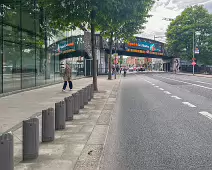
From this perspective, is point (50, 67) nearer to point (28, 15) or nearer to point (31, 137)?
point (28, 15)

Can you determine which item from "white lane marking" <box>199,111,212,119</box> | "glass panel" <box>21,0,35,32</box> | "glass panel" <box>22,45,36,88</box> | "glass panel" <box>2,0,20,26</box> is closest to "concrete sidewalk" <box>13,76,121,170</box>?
"white lane marking" <box>199,111,212,119</box>

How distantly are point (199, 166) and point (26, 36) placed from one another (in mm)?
14594

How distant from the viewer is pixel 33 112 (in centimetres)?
868

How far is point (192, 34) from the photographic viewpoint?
6225cm

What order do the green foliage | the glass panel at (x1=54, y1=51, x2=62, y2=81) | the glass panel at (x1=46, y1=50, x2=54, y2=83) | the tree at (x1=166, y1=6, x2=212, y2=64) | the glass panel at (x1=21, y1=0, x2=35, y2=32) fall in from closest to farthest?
the green foliage, the glass panel at (x1=21, y1=0, x2=35, y2=32), the glass panel at (x1=46, y1=50, x2=54, y2=83), the glass panel at (x1=54, y1=51, x2=62, y2=81), the tree at (x1=166, y1=6, x2=212, y2=64)

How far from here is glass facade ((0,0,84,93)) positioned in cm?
Result: 1403

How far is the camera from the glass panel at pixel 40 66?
1888 centimetres

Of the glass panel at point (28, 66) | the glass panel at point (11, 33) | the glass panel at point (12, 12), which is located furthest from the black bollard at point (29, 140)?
the glass panel at point (28, 66)

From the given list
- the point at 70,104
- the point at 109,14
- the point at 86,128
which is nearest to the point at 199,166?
the point at 86,128

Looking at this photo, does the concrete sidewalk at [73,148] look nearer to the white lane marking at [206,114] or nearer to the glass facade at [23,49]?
the white lane marking at [206,114]

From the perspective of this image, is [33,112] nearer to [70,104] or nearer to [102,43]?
[70,104]

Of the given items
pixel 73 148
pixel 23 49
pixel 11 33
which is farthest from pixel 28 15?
pixel 73 148

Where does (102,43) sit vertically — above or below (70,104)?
above

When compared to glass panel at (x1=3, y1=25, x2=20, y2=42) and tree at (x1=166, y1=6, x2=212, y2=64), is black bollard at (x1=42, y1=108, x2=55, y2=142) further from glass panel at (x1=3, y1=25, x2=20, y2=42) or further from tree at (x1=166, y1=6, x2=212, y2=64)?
tree at (x1=166, y1=6, x2=212, y2=64)
